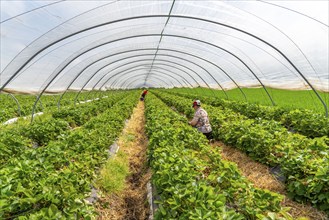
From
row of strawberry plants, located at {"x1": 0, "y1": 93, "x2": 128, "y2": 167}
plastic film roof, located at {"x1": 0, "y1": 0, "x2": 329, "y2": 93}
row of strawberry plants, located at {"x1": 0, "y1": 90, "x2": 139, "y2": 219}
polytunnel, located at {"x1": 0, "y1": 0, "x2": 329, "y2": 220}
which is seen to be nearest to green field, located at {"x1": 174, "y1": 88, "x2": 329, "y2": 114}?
polytunnel, located at {"x1": 0, "y1": 0, "x2": 329, "y2": 220}

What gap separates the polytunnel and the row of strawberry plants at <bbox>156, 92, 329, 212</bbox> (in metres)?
0.02

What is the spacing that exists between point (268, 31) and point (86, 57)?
310 inches

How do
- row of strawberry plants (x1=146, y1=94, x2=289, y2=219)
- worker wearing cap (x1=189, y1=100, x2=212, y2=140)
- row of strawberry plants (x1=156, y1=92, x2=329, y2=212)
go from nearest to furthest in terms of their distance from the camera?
row of strawberry plants (x1=146, y1=94, x2=289, y2=219) → row of strawberry plants (x1=156, y1=92, x2=329, y2=212) → worker wearing cap (x1=189, y1=100, x2=212, y2=140)

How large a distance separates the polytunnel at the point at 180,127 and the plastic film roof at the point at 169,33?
34 millimetres

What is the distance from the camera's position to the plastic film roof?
6512 millimetres

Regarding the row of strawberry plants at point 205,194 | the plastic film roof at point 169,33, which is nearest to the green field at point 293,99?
the plastic film roof at point 169,33

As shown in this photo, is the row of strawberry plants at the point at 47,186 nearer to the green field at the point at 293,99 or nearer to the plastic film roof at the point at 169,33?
the plastic film roof at the point at 169,33

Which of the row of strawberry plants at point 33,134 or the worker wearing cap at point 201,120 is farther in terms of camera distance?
the worker wearing cap at point 201,120

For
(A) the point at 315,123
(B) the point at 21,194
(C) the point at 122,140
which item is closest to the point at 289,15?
(A) the point at 315,123

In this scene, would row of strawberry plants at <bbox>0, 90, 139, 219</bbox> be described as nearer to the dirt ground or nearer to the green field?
the dirt ground

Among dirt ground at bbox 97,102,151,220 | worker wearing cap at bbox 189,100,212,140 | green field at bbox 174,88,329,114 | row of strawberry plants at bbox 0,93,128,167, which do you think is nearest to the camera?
dirt ground at bbox 97,102,151,220

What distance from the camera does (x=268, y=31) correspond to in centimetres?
832

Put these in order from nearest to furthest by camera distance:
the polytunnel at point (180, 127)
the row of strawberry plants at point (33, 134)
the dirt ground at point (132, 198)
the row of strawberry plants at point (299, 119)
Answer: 1. the polytunnel at point (180, 127)
2. the dirt ground at point (132, 198)
3. the row of strawberry plants at point (33, 134)
4. the row of strawberry plants at point (299, 119)

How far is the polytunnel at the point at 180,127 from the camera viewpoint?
2.84 meters
